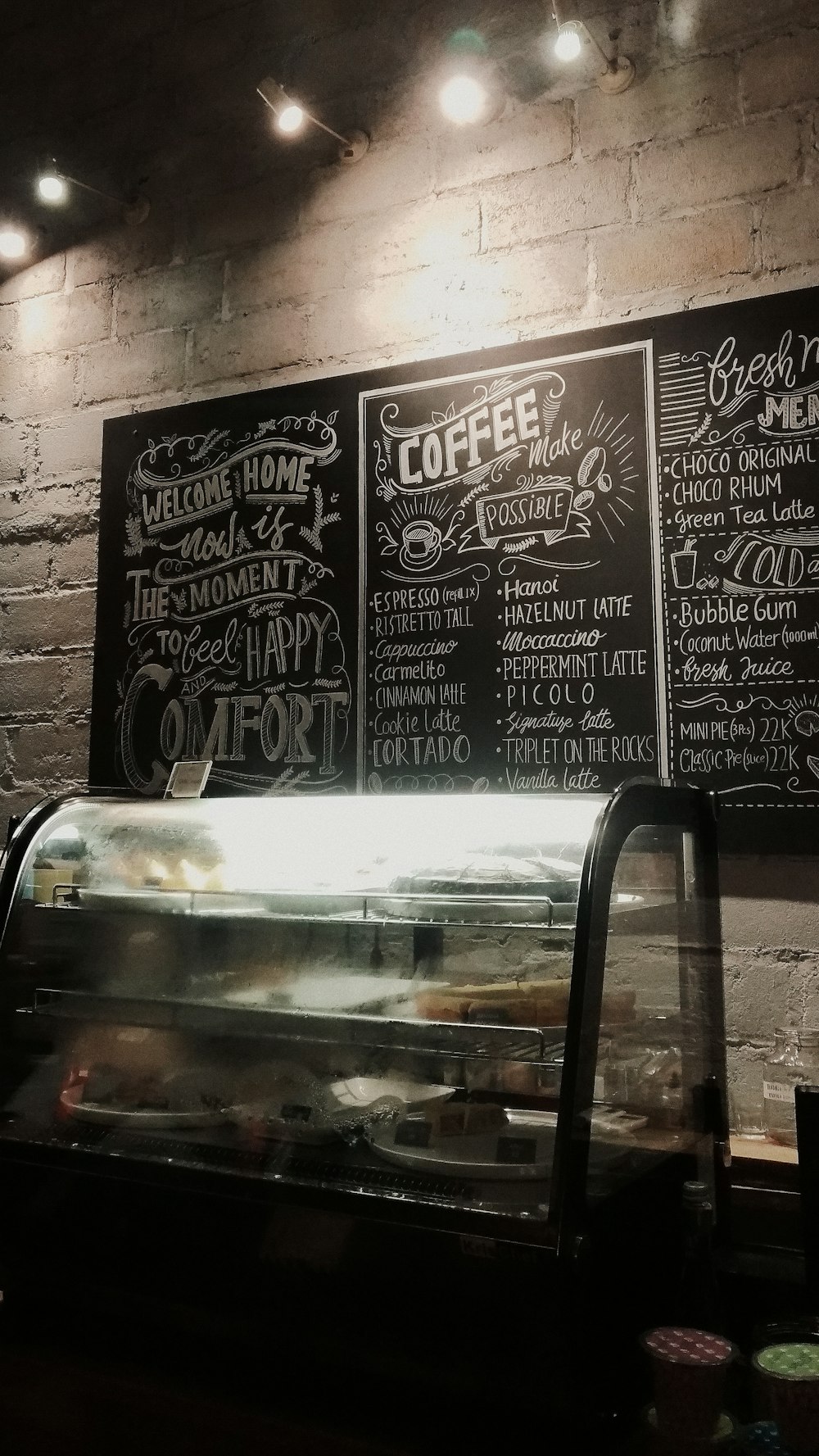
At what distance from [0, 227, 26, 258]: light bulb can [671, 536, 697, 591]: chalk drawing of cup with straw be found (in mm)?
2464

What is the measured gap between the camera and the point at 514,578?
280 cm

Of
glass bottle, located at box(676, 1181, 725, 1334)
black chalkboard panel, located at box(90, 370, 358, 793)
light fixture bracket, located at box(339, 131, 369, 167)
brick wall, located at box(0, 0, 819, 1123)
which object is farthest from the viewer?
light fixture bracket, located at box(339, 131, 369, 167)

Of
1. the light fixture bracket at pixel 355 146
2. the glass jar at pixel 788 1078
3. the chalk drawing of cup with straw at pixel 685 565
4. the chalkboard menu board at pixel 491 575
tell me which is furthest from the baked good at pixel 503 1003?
the light fixture bracket at pixel 355 146

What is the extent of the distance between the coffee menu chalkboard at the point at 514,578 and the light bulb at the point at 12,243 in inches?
59.2

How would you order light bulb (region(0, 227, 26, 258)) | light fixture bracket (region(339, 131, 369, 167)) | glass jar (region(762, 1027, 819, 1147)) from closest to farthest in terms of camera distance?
glass jar (region(762, 1027, 819, 1147)) < light fixture bracket (region(339, 131, 369, 167)) < light bulb (region(0, 227, 26, 258))

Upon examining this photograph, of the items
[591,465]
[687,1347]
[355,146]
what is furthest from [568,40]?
[687,1347]

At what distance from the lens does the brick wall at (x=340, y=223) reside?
2.62 m

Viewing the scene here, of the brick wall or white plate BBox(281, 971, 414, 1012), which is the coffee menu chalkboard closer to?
the brick wall

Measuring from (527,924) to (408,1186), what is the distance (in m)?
0.47

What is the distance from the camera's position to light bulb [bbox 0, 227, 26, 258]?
371cm

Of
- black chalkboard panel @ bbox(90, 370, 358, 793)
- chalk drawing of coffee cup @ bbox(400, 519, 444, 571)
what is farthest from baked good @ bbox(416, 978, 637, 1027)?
chalk drawing of coffee cup @ bbox(400, 519, 444, 571)

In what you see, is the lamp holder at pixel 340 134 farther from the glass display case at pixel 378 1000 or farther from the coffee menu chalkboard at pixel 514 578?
the glass display case at pixel 378 1000

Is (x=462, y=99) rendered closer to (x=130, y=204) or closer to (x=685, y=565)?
(x=130, y=204)

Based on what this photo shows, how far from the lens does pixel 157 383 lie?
3428mm
